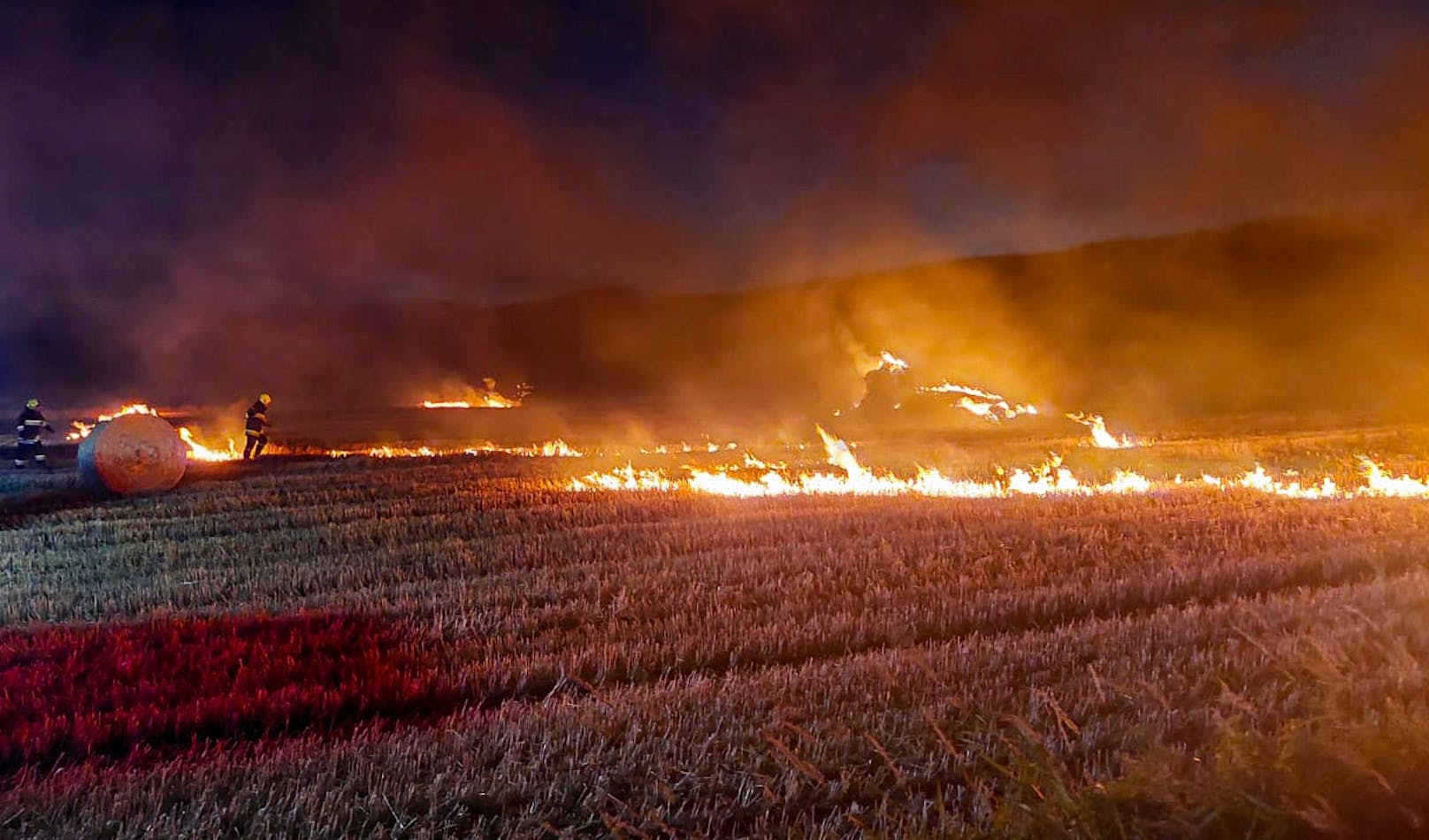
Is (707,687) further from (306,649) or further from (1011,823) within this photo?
(306,649)

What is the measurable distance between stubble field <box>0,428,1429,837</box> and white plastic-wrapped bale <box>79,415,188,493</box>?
6.78 metres

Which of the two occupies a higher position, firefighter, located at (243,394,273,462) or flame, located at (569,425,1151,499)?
firefighter, located at (243,394,273,462)

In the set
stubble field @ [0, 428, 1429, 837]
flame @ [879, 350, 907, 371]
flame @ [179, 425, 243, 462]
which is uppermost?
flame @ [879, 350, 907, 371]

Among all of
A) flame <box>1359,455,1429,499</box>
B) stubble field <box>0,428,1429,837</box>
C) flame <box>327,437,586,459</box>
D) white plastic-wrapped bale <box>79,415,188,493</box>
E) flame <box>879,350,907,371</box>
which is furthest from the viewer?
flame <box>879,350,907,371</box>

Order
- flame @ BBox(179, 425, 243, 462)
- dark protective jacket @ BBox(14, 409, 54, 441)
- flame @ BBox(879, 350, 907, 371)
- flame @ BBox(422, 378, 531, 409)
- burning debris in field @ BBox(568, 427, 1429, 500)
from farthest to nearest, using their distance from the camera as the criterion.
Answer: flame @ BBox(422, 378, 531, 409)
flame @ BBox(879, 350, 907, 371)
flame @ BBox(179, 425, 243, 462)
dark protective jacket @ BBox(14, 409, 54, 441)
burning debris in field @ BBox(568, 427, 1429, 500)

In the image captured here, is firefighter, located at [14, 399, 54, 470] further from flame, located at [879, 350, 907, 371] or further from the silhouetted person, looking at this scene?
flame, located at [879, 350, 907, 371]

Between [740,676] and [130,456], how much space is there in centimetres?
1879

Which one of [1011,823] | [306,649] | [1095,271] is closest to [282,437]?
[306,649]

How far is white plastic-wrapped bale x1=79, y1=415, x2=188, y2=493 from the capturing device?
21.3 metres

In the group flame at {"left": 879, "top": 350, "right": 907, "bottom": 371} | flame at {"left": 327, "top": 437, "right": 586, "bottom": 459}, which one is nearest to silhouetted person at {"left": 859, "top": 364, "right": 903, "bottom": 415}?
flame at {"left": 879, "top": 350, "right": 907, "bottom": 371}

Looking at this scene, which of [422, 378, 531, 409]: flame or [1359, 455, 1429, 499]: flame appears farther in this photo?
[422, 378, 531, 409]: flame

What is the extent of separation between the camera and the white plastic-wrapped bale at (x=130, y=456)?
21328 millimetres

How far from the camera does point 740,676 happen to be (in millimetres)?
7434

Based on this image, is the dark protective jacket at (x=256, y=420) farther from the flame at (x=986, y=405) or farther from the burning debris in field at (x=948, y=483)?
the flame at (x=986, y=405)
